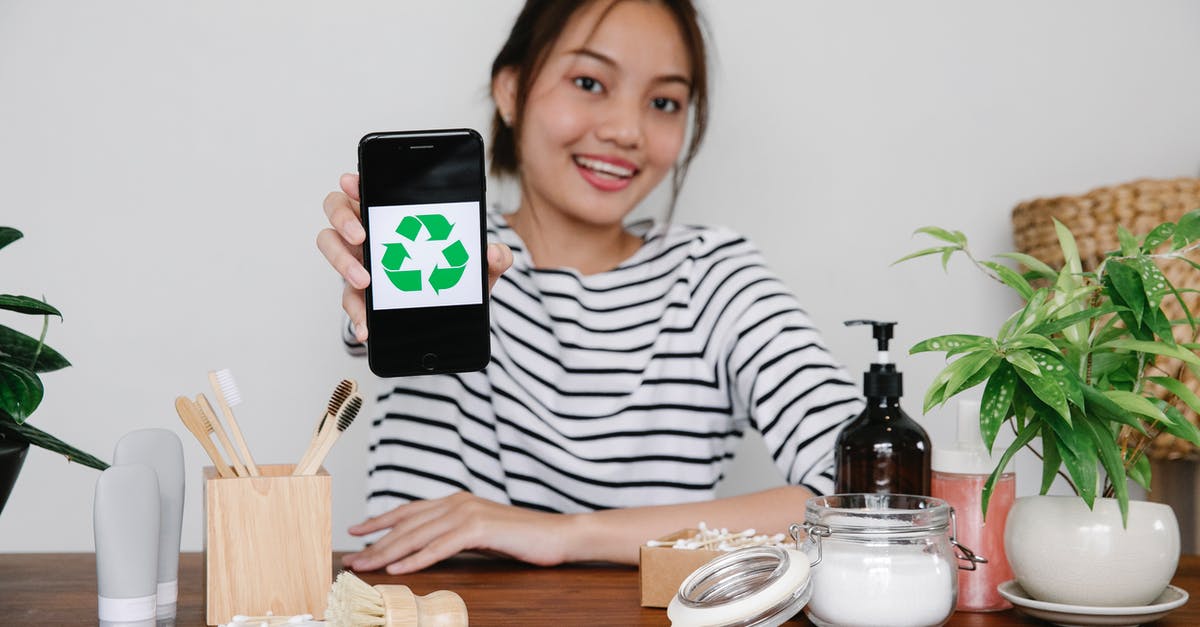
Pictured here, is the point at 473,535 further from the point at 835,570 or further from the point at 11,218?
the point at 11,218

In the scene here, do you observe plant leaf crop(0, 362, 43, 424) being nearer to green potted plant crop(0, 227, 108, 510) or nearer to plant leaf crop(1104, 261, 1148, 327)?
green potted plant crop(0, 227, 108, 510)

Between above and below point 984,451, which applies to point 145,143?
above

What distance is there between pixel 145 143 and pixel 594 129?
718mm

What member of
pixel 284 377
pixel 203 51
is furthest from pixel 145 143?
pixel 284 377

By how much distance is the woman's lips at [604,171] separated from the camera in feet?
4.37

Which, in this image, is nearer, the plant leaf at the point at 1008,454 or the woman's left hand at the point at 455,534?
the plant leaf at the point at 1008,454

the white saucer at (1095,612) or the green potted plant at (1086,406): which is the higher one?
the green potted plant at (1086,406)

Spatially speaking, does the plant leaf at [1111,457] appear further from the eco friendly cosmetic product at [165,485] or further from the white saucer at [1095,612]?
the eco friendly cosmetic product at [165,485]

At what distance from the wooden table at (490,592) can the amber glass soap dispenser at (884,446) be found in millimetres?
110

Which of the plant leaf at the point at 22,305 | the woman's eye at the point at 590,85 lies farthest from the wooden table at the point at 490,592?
the woman's eye at the point at 590,85

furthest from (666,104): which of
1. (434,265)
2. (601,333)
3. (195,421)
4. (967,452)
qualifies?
(195,421)

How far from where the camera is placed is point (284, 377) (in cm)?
157

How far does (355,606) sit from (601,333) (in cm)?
82

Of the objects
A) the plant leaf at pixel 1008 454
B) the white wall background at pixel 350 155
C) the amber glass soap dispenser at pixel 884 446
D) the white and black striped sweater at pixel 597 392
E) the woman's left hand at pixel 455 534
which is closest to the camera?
the plant leaf at pixel 1008 454
